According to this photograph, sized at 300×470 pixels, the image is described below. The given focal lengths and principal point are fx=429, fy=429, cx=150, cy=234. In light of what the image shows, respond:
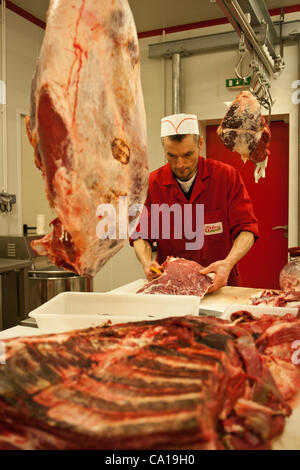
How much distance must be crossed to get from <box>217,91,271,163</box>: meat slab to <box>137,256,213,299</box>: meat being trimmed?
90 centimetres

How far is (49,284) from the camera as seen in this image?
4.10m

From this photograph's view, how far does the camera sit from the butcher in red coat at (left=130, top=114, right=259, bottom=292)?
3.05m

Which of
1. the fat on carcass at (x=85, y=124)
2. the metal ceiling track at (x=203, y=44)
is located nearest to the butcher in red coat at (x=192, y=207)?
the fat on carcass at (x=85, y=124)

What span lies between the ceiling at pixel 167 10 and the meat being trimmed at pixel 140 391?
4.18 m

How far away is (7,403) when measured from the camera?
0.83 meters

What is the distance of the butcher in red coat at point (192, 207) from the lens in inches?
120

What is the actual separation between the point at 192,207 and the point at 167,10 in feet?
8.58

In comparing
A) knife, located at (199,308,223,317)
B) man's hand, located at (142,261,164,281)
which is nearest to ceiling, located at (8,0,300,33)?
man's hand, located at (142,261,164,281)

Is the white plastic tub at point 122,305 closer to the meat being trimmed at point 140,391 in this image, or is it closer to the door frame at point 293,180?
the meat being trimmed at point 140,391

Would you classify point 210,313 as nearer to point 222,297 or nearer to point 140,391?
point 222,297

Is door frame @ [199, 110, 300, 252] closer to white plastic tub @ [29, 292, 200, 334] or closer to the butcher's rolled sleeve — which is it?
the butcher's rolled sleeve

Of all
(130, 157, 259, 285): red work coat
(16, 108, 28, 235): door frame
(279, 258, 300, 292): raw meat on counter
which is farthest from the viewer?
(16, 108, 28, 235): door frame
